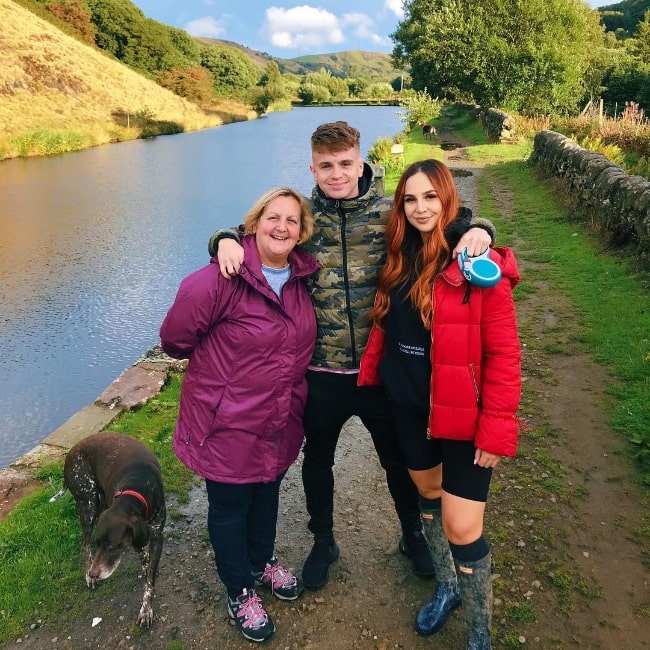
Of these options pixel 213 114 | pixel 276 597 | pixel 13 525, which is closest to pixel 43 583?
pixel 13 525

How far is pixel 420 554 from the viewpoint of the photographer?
3162 mm

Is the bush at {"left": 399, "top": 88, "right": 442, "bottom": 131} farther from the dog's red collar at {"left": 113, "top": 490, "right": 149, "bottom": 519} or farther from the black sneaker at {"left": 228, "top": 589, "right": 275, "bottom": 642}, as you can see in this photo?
the black sneaker at {"left": 228, "top": 589, "right": 275, "bottom": 642}

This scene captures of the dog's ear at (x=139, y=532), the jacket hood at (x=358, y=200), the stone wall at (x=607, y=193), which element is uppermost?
the jacket hood at (x=358, y=200)

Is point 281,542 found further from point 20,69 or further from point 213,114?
point 213,114

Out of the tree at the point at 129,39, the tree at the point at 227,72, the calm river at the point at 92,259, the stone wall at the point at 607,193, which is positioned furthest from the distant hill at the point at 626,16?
the calm river at the point at 92,259

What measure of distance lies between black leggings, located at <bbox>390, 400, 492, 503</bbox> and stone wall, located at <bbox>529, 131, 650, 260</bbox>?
6.43 meters

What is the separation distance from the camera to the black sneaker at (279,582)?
10.0 ft

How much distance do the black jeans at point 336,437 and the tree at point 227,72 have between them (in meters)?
64.5

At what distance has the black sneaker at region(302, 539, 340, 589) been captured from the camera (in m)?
3.11

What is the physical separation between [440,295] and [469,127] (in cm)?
2866

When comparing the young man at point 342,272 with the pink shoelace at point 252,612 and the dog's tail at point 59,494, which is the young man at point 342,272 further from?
the dog's tail at point 59,494

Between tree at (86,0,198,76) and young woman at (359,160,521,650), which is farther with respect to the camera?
tree at (86,0,198,76)

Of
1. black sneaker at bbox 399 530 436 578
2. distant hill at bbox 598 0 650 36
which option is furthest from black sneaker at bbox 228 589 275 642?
distant hill at bbox 598 0 650 36

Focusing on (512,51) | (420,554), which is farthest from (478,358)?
(512,51)
